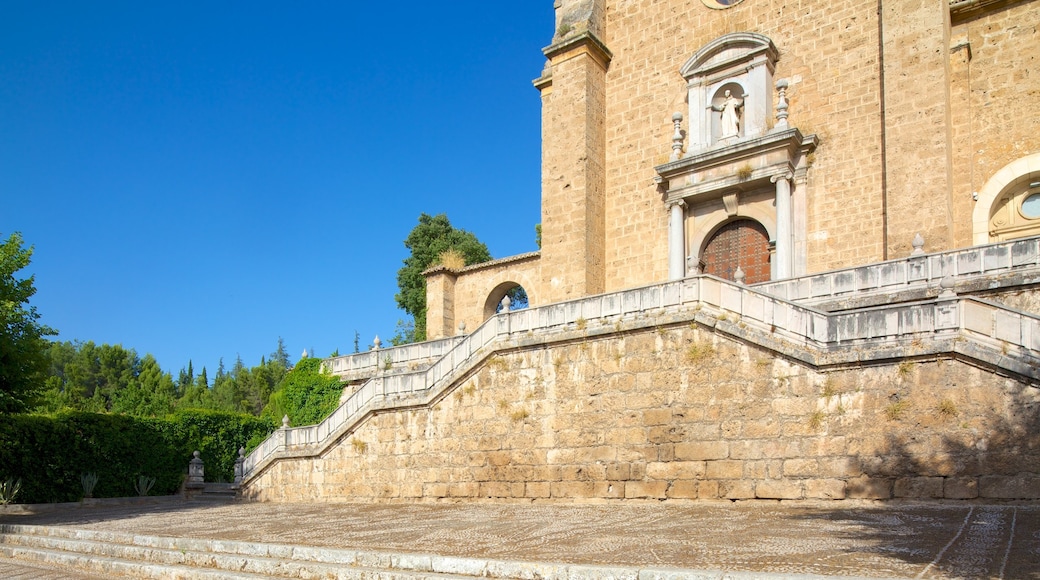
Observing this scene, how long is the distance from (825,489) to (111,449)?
50.7ft

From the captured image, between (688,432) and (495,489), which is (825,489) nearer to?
(688,432)

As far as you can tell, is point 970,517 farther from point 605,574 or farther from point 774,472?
point 605,574

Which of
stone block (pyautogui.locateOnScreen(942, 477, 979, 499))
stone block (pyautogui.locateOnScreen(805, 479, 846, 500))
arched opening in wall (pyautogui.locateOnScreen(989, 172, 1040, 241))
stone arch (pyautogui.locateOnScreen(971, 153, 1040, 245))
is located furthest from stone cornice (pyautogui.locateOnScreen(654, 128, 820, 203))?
stone block (pyautogui.locateOnScreen(942, 477, 979, 499))

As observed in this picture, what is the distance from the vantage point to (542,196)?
20.4 meters

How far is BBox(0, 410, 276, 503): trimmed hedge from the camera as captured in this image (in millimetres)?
16391

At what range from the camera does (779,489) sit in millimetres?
10305

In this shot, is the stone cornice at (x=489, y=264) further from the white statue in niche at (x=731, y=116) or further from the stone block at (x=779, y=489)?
the stone block at (x=779, y=489)

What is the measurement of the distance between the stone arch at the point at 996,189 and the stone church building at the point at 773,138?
0.12 feet

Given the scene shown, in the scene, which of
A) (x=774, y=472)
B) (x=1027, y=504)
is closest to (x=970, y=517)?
(x=1027, y=504)

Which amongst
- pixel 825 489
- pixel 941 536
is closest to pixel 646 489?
pixel 825 489

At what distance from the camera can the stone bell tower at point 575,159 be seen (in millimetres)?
19531

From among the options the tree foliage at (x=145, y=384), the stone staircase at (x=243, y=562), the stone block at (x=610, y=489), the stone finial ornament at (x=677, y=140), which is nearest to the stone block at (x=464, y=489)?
the stone block at (x=610, y=489)

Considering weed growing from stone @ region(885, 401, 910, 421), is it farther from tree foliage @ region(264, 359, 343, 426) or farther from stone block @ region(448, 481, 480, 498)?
tree foliage @ region(264, 359, 343, 426)

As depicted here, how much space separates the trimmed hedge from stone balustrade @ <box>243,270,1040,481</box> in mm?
4700
